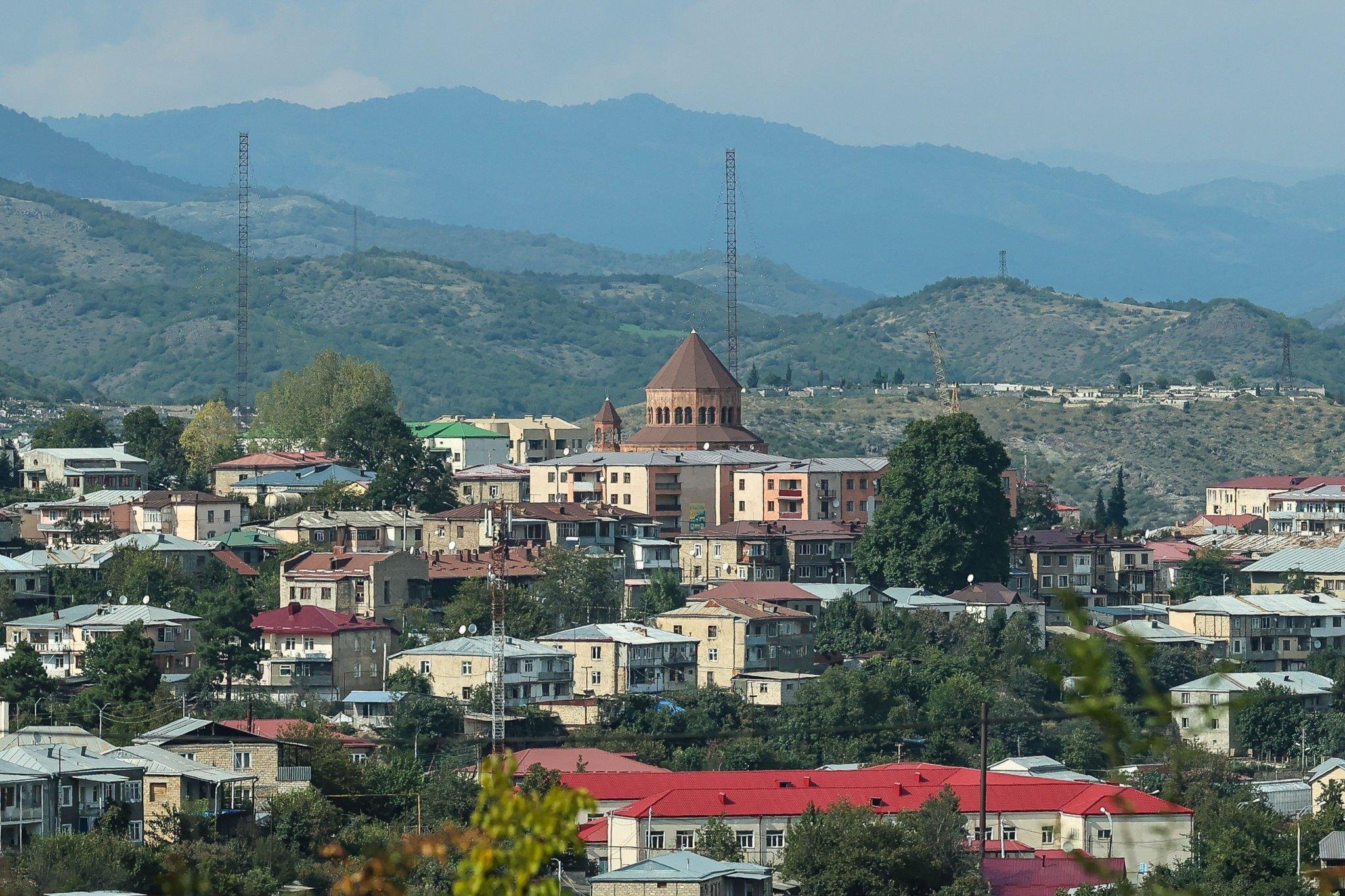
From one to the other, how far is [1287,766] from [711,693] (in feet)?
49.5

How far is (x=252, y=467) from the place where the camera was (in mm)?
100062

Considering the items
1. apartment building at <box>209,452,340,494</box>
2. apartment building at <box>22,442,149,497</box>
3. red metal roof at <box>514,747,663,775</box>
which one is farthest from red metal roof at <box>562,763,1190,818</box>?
apartment building at <box>22,442,149,497</box>

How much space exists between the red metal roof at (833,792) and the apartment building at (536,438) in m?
60.0

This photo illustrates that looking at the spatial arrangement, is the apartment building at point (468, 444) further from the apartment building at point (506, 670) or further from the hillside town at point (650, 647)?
the apartment building at point (506, 670)

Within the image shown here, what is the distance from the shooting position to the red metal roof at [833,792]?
55.8 meters

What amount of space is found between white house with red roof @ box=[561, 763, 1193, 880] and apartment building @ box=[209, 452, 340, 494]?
41.4 m

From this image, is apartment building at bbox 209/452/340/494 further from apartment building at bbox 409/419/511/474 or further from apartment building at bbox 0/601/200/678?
apartment building at bbox 0/601/200/678

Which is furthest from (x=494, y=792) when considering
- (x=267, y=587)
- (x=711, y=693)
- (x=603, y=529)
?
(x=603, y=529)

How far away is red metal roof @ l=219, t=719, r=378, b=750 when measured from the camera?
6075 cm

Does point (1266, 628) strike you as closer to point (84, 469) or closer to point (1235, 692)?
point (1235, 692)

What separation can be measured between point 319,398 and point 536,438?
39.3 ft

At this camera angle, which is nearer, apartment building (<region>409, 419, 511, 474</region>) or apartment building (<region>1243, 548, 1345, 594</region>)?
apartment building (<region>1243, 548, 1345, 594</region>)

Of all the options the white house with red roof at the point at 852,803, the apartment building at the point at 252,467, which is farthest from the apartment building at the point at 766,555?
the white house with red roof at the point at 852,803

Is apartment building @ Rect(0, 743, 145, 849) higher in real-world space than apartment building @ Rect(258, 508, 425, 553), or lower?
lower
